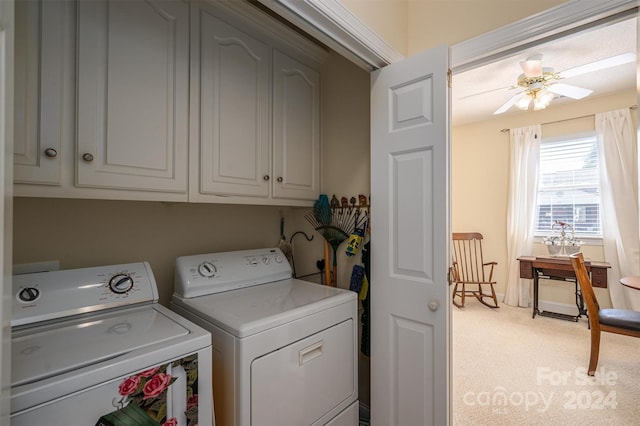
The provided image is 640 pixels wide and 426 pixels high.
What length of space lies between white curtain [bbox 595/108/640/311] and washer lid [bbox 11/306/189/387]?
14.9 ft

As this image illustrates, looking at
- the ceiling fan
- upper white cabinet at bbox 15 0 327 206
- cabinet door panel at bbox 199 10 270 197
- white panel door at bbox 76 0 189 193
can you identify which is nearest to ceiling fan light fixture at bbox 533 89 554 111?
the ceiling fan

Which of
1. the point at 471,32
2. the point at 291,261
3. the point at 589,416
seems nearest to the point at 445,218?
the point at 471,32

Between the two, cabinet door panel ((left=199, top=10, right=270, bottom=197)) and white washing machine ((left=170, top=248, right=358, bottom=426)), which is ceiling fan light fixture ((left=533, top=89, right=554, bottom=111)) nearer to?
cabinet door panel ((left=199, top=10, right=270, bottom=197))

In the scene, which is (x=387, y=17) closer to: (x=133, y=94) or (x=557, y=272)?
(x=133, y=94)

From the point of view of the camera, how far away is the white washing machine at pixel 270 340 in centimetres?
106

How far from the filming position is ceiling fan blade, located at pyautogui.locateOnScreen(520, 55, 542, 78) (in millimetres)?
2475

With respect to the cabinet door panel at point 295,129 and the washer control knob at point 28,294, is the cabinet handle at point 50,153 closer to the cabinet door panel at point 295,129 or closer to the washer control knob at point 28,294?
the washer control knob at point 28,294

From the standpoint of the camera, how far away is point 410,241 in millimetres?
1379

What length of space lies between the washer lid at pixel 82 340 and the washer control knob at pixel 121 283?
9 centimetres

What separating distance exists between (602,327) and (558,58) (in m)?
2.33

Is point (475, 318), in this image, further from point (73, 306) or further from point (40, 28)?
point (40, 28)

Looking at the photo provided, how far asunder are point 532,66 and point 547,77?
1.10 ft

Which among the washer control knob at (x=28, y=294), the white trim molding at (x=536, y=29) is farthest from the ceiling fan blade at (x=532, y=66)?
the washer control knob at (x=28, y=294)

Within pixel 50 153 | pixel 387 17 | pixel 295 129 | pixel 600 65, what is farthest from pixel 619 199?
pixel 50 153
